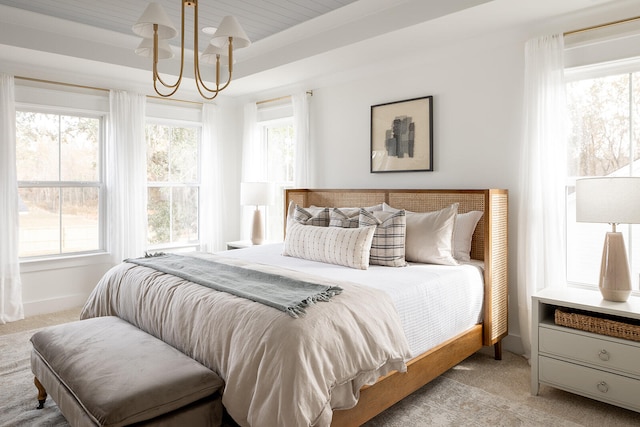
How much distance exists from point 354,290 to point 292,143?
3.17 metres

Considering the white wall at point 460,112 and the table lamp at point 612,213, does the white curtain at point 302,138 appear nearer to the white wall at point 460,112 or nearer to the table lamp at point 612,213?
the white wall at point 460,112

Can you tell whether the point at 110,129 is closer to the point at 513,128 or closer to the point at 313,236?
the point at 313,236

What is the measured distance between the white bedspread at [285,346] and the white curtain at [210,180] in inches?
118

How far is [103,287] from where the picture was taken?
307 centimetres

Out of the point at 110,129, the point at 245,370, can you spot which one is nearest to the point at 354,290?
the point at 245,370

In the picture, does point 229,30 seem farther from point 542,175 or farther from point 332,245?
point 542,175

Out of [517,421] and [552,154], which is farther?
[552,154]

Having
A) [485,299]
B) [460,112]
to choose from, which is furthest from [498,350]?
[460,112]

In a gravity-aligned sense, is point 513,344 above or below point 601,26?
below

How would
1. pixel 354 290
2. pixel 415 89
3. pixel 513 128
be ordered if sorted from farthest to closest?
pixel 415 89
pixel 513 128
pixel 354 290

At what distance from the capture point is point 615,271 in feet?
8.09

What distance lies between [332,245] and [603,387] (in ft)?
5.96

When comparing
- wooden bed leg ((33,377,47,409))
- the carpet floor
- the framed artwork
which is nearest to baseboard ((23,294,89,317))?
the carpet floor

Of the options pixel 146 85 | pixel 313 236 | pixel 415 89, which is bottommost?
pixel 313 236
